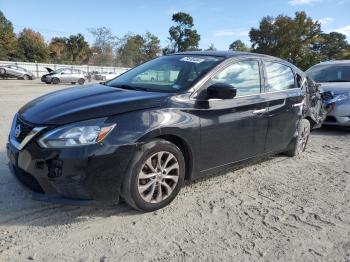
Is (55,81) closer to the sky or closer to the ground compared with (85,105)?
closer to the ground

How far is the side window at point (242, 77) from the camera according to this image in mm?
4281

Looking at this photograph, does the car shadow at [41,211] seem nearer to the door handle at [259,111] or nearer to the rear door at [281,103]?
the door handle at [259,111]

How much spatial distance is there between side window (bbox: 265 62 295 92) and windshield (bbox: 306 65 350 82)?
13.2 feet

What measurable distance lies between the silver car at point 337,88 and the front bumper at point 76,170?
20.1 ft

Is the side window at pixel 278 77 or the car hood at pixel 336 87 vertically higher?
the side window at pixel 278 77

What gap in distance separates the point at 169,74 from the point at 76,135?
159 centimetres

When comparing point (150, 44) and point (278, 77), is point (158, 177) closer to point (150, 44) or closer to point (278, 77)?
point (278, 77)

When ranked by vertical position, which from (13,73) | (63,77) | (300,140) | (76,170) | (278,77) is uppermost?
(278,77)

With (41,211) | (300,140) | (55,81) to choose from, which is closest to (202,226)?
(41,211)

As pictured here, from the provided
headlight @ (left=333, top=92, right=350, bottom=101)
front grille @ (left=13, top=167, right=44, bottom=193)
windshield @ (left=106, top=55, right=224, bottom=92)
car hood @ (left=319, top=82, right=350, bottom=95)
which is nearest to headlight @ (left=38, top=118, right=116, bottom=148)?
front grille @ (left=13, top=167, right=44, bottom=193)

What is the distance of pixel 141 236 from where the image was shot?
10.5ft

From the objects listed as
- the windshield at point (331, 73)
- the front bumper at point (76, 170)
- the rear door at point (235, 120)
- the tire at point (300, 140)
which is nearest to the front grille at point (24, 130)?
the front bumper at point (76, 170)

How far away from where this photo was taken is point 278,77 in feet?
17.0

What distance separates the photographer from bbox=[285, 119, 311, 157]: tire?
18.6ft
